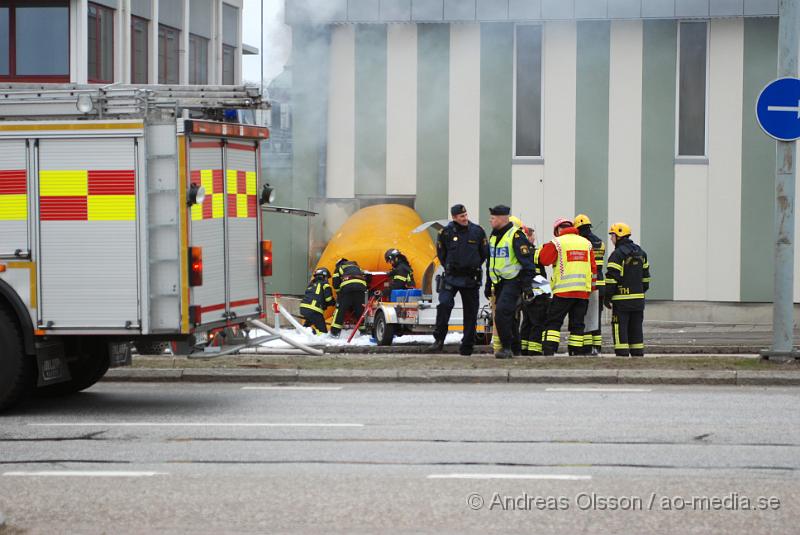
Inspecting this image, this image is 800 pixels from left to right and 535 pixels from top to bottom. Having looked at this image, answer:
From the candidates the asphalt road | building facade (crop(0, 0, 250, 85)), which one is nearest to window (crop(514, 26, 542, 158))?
building facade (crop(0, 0, 250, 85))

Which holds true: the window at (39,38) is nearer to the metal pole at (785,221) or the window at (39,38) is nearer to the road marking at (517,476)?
the metal pole at (785,221)

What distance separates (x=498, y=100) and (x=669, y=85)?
3.13m

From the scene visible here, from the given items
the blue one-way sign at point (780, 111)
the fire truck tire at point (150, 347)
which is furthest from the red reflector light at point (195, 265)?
the blue one-way sign at point (780, 111)

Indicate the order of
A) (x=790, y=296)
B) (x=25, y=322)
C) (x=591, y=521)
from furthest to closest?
(x=790, y=296)
(x=25, y=322)
(x=591, y=521)

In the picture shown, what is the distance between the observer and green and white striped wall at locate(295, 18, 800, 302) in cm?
2392

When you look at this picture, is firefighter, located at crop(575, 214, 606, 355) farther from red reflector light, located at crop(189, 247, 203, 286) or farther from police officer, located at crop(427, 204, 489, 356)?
red reflector light, located at crop(189, 247, 203, 286)

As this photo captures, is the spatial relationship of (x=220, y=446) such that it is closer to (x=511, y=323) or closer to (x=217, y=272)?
(x=217, y=272)

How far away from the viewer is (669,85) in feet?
78.5

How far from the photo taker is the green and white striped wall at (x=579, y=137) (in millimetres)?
23922

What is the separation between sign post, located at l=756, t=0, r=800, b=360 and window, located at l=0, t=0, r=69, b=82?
18.5m

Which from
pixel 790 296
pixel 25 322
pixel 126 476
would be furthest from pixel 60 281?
pixel 790 296

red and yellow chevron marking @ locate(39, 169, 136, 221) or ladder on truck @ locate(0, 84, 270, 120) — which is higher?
ladder on truck @ locate(0, 84, 270, 120)

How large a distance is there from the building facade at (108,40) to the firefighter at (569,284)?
15.6m

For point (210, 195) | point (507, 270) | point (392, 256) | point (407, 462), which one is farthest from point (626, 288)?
point (407, 462)
